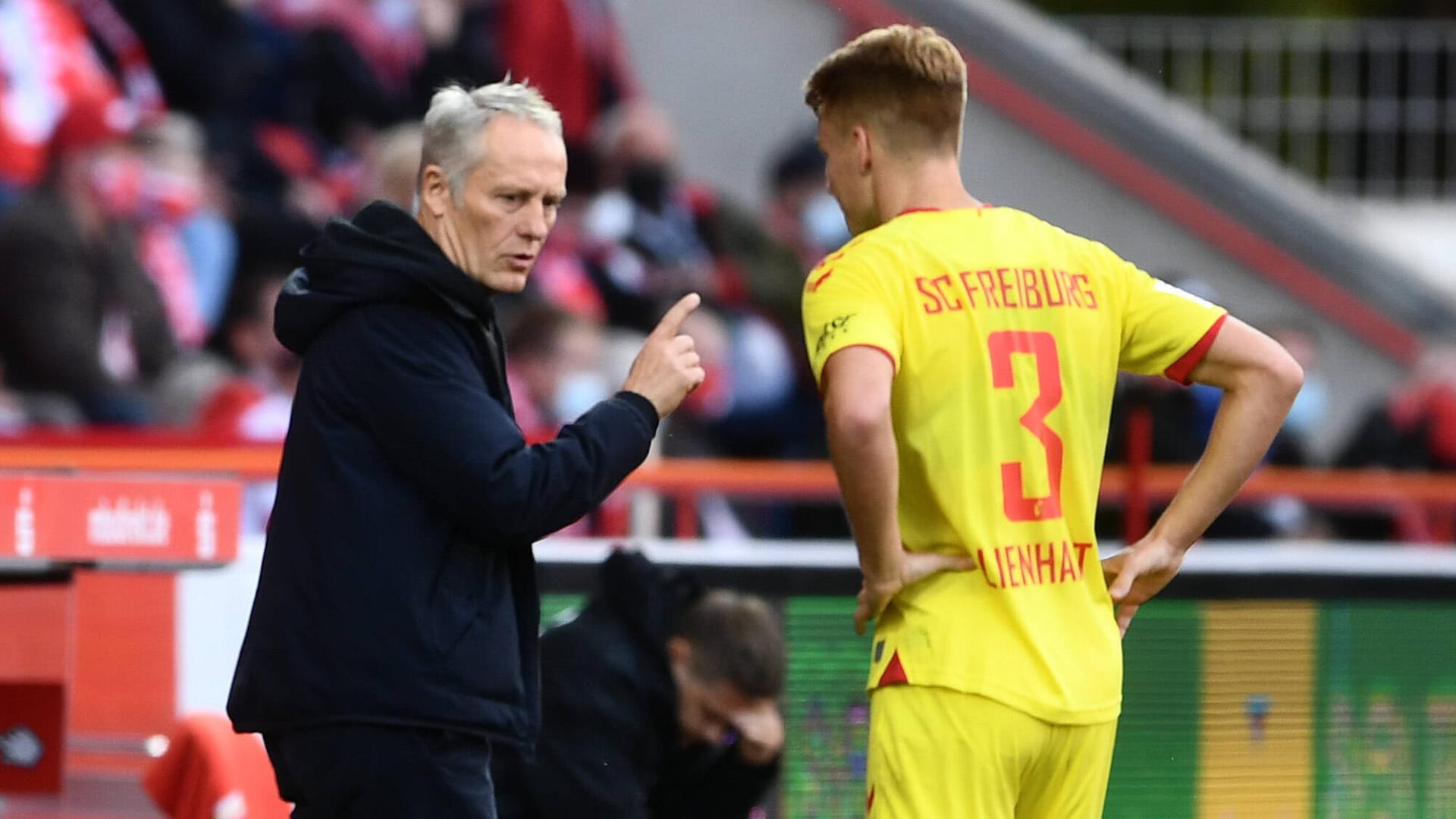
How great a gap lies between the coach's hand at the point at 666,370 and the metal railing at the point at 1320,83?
12477mm

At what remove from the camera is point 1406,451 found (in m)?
11.9

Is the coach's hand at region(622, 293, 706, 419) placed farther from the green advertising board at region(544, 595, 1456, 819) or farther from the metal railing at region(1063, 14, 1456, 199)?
the metal railing at region(1063, 14, 1456, 199)

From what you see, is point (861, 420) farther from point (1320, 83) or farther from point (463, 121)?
point (1320, 83)

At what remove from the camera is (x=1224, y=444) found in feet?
13.2

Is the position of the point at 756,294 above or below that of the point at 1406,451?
above

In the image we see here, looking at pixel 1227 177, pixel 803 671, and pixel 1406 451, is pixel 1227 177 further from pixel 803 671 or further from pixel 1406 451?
pixel 803 671

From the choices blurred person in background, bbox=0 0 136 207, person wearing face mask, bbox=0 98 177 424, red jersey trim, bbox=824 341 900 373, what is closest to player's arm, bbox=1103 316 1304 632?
red jersey trim, bbox=824 341 900 373

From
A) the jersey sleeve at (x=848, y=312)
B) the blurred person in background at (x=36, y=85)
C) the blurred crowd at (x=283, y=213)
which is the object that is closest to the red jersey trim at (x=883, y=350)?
the jersey sleeve at (x=848, y=312)

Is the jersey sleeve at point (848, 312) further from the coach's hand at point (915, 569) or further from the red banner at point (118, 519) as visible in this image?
the red banner at point (118, 519)

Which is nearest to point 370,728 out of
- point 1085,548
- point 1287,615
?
point 1085,548

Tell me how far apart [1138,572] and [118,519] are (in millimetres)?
2433

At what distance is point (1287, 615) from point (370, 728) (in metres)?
3.80

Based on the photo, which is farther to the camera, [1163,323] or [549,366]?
[549,366]

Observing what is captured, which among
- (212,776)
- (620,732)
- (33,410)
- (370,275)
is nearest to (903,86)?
(370,275)
